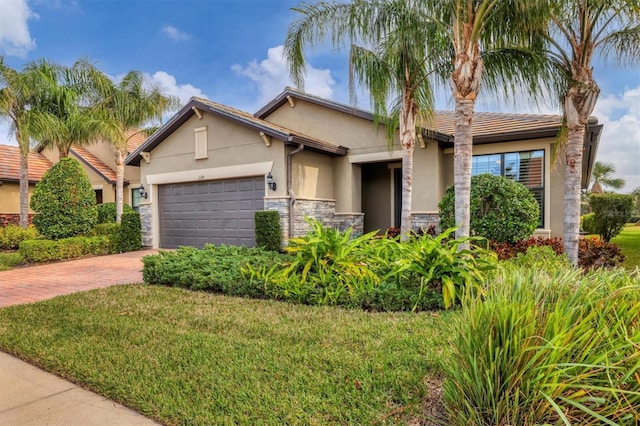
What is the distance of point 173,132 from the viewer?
14.6 metres

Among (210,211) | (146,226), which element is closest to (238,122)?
(210,211)

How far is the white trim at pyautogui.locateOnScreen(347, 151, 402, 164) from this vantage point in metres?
12.5

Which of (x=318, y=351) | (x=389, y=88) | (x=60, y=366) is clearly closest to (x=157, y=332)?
(x=60, y=366)

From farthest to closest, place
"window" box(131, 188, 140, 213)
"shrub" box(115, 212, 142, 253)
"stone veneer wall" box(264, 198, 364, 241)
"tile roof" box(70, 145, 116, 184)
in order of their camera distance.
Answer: "window" box(131, 188, 140, 213) → "tile roof" box(70, 145, 116, 184) → "shrub" box(115, 212, 142, 253) → "stone veneer wall" box(264, 198, 364, 241)

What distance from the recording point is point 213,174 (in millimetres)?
13578

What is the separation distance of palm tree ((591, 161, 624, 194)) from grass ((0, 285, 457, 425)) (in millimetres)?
40114

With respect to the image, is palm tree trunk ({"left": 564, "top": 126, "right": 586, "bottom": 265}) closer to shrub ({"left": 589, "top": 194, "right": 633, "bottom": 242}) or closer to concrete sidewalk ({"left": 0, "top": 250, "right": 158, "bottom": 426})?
concrete sidewalk ({"left": 0, "top": 250, "right": 158, "bottom": 426})

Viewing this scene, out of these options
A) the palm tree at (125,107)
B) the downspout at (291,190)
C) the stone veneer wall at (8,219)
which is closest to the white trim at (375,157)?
the downspout at (291,190)

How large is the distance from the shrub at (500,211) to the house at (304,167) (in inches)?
78.4

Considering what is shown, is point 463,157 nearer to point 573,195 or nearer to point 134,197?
point 573,195

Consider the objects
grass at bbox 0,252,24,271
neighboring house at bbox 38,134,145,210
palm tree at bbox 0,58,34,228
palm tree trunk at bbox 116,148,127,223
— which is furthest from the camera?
neighboring house at bbox 38,134,145,210

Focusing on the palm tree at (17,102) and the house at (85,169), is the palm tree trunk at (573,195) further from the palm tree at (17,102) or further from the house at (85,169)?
the house at (85,169)

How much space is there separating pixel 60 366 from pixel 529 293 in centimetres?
433

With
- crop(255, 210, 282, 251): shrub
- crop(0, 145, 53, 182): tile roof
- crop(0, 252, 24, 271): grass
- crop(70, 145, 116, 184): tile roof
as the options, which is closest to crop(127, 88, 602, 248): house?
crop(255, 210, 282, 251): shrub
